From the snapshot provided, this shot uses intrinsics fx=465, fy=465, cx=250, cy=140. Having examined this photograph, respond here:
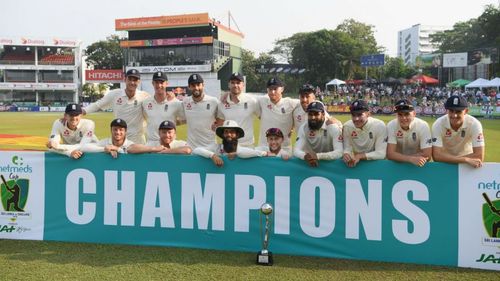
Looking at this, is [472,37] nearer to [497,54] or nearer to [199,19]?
[497,54]

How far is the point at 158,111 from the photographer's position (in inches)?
285

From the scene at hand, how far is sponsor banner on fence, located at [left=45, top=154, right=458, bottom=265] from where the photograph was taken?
5148 millimetres

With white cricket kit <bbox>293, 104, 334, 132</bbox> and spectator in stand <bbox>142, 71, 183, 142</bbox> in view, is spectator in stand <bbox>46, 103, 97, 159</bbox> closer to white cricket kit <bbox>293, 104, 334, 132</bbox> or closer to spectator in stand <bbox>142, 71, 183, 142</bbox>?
spectator in stand <bbox>142, 71, 183, 142</bbox>

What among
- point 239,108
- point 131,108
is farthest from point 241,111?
point 131,108

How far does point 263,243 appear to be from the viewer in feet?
17.2

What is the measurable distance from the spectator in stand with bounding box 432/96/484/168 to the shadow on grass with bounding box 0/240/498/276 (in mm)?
1302

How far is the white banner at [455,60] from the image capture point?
5734 centimetres

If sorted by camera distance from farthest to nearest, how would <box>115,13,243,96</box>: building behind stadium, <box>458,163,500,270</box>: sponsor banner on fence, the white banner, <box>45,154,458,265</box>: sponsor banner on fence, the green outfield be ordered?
1. <box>115,13,243,96</box>: building behind stadium
2. the white banner
3. <box>45,154,458,265</box>: sponsor banner on fence
4. <box>458,163,500,270</box>: sponsor banner on fence
5. the green outfield

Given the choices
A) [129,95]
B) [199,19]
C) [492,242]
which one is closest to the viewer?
[492,242]

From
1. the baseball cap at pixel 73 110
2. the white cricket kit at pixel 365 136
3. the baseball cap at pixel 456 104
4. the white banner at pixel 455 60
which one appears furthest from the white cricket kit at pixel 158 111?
the white banner at pixel 455 60

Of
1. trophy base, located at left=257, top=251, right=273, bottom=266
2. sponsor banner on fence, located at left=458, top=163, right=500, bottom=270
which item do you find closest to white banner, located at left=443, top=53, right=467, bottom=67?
sponsor banner on fence, located at left=458, top=163, right=500, bottom=270

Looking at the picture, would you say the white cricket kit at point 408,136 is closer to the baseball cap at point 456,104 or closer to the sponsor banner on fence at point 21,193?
the baseball cap at point 456,104

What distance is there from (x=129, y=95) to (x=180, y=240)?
285 centimetres

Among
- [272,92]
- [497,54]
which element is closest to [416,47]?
[497,54]
